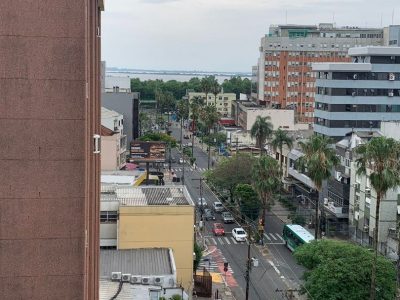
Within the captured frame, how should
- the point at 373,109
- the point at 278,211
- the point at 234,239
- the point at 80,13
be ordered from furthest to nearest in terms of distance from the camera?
the point at 373,109, the point at 278,211, the point at 234,239, the point at 80,13

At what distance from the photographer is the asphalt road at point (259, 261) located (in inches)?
2328

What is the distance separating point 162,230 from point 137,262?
202 inches

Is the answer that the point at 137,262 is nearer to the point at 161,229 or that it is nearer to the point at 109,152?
the point at 161,229

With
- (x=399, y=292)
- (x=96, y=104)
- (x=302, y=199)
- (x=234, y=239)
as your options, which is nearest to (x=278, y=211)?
(x=302, y=199)

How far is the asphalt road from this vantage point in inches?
2328

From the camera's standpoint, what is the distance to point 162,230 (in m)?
52.9

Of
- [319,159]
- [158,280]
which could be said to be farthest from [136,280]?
[319,159]

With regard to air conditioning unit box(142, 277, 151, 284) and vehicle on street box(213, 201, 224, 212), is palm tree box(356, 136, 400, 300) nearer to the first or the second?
air conditioning unit box(142, 277, 151, 284)

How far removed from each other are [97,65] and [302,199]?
66.6 metres

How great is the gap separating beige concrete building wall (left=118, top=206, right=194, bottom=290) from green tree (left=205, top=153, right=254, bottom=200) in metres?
34.6

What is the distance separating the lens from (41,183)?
81.1 feet

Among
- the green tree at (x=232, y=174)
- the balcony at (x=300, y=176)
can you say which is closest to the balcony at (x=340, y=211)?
the balcony at (x=300, y=176)

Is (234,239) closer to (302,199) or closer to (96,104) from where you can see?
(302,199)

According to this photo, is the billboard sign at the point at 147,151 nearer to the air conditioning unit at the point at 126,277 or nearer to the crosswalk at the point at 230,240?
the crosswalk at the point at 230,240
